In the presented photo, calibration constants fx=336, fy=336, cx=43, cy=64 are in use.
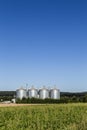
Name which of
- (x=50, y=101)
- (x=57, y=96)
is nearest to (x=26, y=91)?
(x=57, y=96)

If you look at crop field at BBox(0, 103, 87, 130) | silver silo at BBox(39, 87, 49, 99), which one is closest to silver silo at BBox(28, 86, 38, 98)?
silver silo at BBox(39, 87, 49, 99)

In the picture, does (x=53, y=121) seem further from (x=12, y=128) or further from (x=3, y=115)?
(x=12, y=128)

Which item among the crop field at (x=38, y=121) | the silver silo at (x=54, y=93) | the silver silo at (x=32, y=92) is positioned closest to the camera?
the crop field at (x=38, y=121)

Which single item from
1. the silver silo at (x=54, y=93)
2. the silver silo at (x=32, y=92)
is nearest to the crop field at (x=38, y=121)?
the silver silo at (x=54, y=93)

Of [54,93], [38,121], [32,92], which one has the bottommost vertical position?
[38,121]

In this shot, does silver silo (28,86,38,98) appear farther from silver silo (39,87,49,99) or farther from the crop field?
the crop field

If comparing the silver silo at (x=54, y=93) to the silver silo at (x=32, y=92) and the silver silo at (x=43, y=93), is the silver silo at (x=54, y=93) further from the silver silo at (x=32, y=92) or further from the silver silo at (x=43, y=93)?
the silver silo at (x=32, y=92)

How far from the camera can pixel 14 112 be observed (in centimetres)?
3319

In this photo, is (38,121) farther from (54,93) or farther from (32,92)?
(32,92)

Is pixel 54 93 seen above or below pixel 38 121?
above

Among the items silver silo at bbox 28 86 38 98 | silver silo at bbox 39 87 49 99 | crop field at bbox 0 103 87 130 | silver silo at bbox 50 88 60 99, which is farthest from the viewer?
silver silo at bbox 28 86 38 98

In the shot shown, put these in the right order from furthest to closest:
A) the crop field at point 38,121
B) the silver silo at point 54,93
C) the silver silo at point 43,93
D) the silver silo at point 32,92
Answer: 1. the silver silo at point 32,92
2. the silver silo at point 54,93
3. the silver silo at point 43,93
4. the crop field at point 38,121

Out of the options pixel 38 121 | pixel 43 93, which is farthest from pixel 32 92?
pixel 38 121

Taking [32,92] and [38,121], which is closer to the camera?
[38,121]
